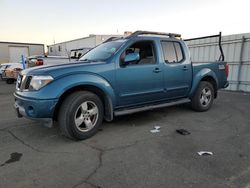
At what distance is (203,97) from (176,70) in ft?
4.73

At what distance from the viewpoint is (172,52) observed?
529cm

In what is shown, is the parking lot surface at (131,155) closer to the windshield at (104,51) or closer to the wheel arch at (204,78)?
the wheel arch at (204,78)

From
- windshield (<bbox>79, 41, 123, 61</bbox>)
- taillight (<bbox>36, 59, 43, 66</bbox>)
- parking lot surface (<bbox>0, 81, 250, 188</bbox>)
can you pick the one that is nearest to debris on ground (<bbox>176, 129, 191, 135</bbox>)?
parking lot surface (<bbox>0, 81, 250, 188</bbox>)

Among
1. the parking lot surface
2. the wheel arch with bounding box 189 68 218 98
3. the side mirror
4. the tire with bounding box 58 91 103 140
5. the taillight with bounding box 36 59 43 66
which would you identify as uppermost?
the side mirror

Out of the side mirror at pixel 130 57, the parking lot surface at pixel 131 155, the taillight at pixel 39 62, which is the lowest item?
the parking lot surface at pixel 131 155

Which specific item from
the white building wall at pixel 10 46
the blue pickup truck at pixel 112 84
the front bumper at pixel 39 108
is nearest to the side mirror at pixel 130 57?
the blue pickup truck at pixel 112 84

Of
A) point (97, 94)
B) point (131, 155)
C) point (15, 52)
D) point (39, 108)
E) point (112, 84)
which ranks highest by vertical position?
point (15, 52)

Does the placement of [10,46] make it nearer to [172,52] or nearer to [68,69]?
[172,52]

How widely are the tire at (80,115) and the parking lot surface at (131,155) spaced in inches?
7.5

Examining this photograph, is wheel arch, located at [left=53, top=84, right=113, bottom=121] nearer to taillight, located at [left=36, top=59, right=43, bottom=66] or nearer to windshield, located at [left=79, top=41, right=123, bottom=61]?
windshield, located at [left=79, top=41, right=123, bottom=61]

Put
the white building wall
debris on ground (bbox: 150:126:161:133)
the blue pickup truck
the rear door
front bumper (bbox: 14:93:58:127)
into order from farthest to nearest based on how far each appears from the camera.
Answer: the white building wall
the rear door
debris on ground (bbox: 150:126:161:133)
the blue pickup truck
front bumper (bbox: 14:93:58:127)

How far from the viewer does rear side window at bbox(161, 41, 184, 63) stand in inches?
201

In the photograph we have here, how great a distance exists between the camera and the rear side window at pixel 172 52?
5.12 meters

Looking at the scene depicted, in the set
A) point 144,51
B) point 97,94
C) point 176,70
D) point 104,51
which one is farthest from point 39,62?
point 176,70
